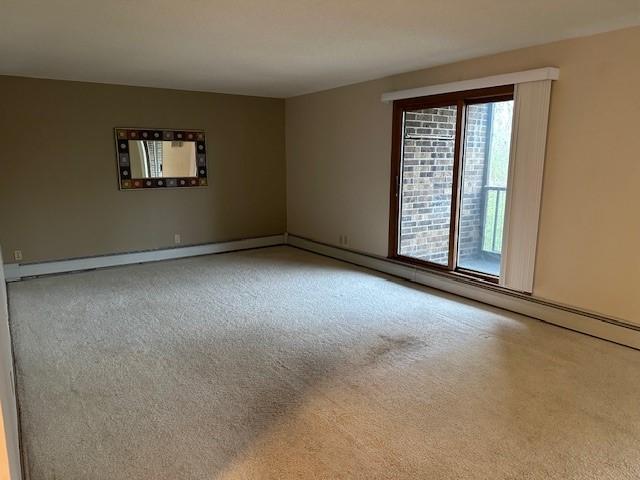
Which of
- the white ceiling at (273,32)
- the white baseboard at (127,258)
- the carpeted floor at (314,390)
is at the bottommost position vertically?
the carpeted floor at (314,390)

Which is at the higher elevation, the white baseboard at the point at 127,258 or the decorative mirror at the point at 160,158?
the decorative mirror at the point at 160,158

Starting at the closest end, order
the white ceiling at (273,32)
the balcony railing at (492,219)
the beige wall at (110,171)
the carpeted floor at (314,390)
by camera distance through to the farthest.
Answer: the carpeted floor at (314,390)
the white ceiling at (273,32)
the balcony railing at (492,219)
the beige wall at (110,171)

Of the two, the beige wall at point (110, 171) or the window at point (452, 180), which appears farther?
the beige wall at point (110, 171)

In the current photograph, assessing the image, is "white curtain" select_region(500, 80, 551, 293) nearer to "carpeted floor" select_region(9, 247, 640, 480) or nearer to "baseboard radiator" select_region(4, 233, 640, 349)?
"baseboard radiator" select_region(4, 233, 640, 349)

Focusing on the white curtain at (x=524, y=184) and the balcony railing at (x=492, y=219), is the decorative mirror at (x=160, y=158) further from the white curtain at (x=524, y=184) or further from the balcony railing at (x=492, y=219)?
the white curtain at (x=524, y=184)

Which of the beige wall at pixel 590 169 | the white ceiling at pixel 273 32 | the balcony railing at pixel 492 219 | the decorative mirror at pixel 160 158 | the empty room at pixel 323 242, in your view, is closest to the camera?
the empty room at pixel 323 242

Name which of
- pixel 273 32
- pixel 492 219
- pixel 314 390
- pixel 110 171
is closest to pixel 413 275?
pixel 492 219

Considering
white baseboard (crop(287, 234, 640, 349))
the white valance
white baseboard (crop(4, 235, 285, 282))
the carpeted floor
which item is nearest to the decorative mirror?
white baseboard (crop(4, 235, 285, 282))

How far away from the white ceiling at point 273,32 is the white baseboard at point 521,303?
215 cm

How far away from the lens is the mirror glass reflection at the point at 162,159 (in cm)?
569

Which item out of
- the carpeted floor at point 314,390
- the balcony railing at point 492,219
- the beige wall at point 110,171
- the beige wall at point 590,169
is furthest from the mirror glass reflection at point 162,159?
the balcony railing at point 492,219

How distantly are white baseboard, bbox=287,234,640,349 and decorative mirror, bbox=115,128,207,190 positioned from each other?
8.36 ft

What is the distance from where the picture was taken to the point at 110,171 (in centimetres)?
554

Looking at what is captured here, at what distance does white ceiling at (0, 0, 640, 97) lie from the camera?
2777mm
